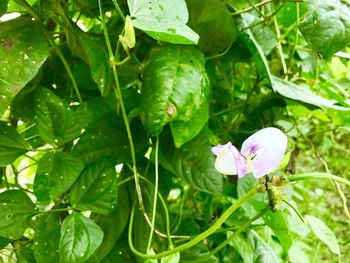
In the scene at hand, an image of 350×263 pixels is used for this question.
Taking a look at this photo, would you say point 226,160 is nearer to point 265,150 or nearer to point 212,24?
point 265,150

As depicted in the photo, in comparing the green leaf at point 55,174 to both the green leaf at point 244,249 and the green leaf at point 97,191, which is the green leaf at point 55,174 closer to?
the green leaf at point 97,191

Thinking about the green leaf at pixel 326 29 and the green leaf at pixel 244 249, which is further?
the green leaf at pixel 244 249

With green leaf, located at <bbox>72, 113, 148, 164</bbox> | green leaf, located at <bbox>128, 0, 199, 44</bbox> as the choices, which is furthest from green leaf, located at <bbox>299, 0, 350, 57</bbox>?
green leaf, located at <bbox>72, 113, 148, 164</bbox>

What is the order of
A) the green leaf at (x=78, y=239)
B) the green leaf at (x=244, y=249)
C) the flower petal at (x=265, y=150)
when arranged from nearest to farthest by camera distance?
1. the flower petal at (x=265, y=150)
2. the green leaf at (x=78, y=239)
3. the green leaf at (x=244, y=249)

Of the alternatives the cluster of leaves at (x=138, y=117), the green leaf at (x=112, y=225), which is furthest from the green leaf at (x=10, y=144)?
the green leaf at (x=112, y=225)

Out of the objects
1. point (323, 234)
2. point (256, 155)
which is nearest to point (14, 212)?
point (256, 155)

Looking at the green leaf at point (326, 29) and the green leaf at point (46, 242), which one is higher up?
the green leaf at point (326, 29)

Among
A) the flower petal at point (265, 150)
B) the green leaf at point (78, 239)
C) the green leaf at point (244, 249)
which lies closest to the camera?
the flower petal at point (265, 150)

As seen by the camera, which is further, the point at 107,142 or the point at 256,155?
the point at 107,142
